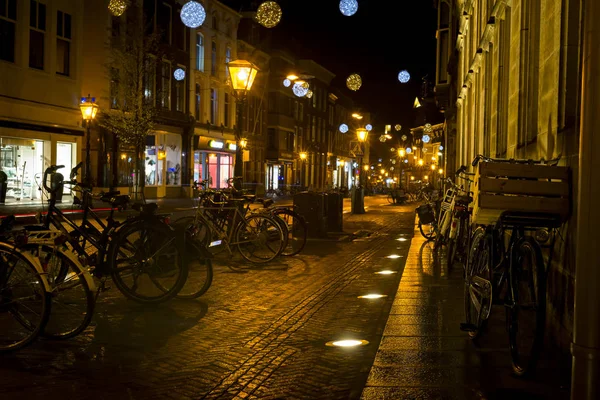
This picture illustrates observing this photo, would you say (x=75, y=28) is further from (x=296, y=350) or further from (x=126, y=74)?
(x=296, y=350)

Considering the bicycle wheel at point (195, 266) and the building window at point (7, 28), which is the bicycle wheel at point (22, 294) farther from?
the building window at point (7, 28)

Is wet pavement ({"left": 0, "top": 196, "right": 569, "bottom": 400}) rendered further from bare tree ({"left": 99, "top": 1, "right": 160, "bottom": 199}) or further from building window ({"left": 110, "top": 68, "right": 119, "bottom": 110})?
building window ({"left": 110, "top": 68, "right": 119, "bottom": 110})

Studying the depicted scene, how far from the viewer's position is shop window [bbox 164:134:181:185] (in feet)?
137

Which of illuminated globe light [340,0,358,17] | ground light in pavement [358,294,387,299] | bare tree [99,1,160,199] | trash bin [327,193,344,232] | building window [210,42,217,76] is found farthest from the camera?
building window [210,42,217,76]

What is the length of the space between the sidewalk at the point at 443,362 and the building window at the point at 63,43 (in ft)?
81.4

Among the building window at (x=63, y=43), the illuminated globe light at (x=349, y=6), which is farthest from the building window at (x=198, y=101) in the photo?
the illuminated globe light at (x=349, y=6)

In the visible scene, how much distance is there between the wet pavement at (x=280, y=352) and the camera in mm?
4660

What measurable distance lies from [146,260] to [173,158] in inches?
1408

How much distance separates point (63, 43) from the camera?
29266 millimetres

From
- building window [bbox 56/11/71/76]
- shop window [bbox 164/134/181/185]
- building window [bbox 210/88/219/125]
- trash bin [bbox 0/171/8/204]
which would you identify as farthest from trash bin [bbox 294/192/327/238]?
building window [bbox 210/88/219/125]

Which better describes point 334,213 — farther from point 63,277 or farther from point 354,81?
point 63,277

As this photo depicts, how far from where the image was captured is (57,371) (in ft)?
16.7

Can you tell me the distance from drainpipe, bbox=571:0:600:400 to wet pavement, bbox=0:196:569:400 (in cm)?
137

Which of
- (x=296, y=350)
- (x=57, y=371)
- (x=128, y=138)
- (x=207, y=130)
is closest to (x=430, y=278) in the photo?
(x=296, y=350)
